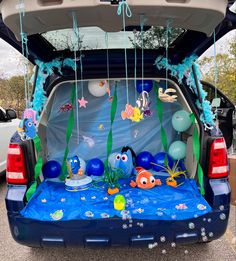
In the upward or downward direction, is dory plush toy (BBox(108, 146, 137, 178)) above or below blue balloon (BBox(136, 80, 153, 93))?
below

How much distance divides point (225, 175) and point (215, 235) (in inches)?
18.7

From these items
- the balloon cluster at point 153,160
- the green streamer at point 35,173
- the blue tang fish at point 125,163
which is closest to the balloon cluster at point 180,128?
the balloon cluster at point 153,160

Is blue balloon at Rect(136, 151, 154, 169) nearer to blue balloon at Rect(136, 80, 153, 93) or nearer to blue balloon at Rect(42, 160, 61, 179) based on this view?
blue balloon at Rect(136, 80, 153, 93)

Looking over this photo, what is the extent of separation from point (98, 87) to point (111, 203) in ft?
4.21

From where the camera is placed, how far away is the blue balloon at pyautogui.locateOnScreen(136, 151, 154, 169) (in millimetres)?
3436

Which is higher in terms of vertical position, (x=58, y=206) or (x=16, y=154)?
(x=16, y=154)

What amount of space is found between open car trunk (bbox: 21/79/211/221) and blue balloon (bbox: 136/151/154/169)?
0.06 m

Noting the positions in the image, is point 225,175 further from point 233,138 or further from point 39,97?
point 233,138

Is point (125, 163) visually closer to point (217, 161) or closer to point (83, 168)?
point (83, 168)

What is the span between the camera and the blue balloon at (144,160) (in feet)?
11.3

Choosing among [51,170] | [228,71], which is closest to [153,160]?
[51,170]

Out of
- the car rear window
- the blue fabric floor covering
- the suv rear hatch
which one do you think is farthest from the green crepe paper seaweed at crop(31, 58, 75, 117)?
the blue fabric floor covering

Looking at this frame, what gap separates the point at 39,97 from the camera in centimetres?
284

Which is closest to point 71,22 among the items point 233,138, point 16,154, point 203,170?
point 16,154
